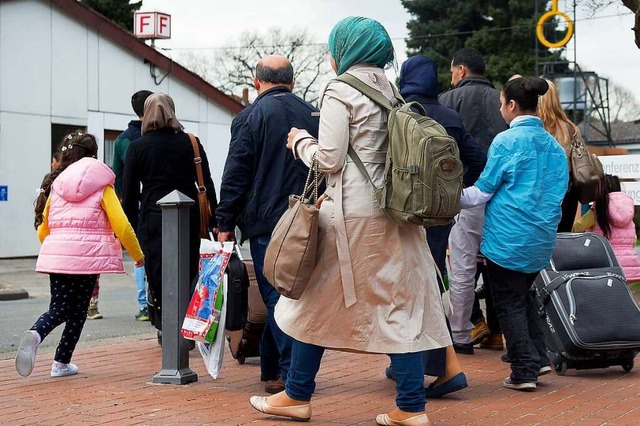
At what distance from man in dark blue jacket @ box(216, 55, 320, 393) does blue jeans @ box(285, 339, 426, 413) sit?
75cm

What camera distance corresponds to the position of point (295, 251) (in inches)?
196

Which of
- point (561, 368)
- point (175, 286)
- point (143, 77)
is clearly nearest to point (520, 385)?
point (561, 368)

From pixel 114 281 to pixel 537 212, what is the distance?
1083cm

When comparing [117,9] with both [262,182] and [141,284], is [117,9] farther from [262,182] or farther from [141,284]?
[262,182]

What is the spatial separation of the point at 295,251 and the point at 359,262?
306 mm

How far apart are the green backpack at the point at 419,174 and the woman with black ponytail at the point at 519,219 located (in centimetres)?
124

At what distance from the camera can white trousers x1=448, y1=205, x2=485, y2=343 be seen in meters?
7.43

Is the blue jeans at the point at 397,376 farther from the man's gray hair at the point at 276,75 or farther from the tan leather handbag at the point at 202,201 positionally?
the tan leather handbag at the point at 202,201

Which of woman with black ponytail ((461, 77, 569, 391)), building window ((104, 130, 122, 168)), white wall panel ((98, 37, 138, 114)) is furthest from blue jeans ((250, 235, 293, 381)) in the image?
building window ((104, 130, 122, 168))

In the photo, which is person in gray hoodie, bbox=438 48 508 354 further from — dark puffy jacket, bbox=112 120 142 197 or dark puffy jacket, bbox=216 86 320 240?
dark puffy jacket, bbox=112 120 142 197

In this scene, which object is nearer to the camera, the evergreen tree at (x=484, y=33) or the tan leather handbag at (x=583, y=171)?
the tan leather handbag at (x=583, y=171)

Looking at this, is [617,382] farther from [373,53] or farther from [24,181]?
[24,181]

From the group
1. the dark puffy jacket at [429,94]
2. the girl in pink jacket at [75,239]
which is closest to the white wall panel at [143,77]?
the girl in pink jacket at [75,239]

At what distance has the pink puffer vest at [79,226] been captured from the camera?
22.4ft
